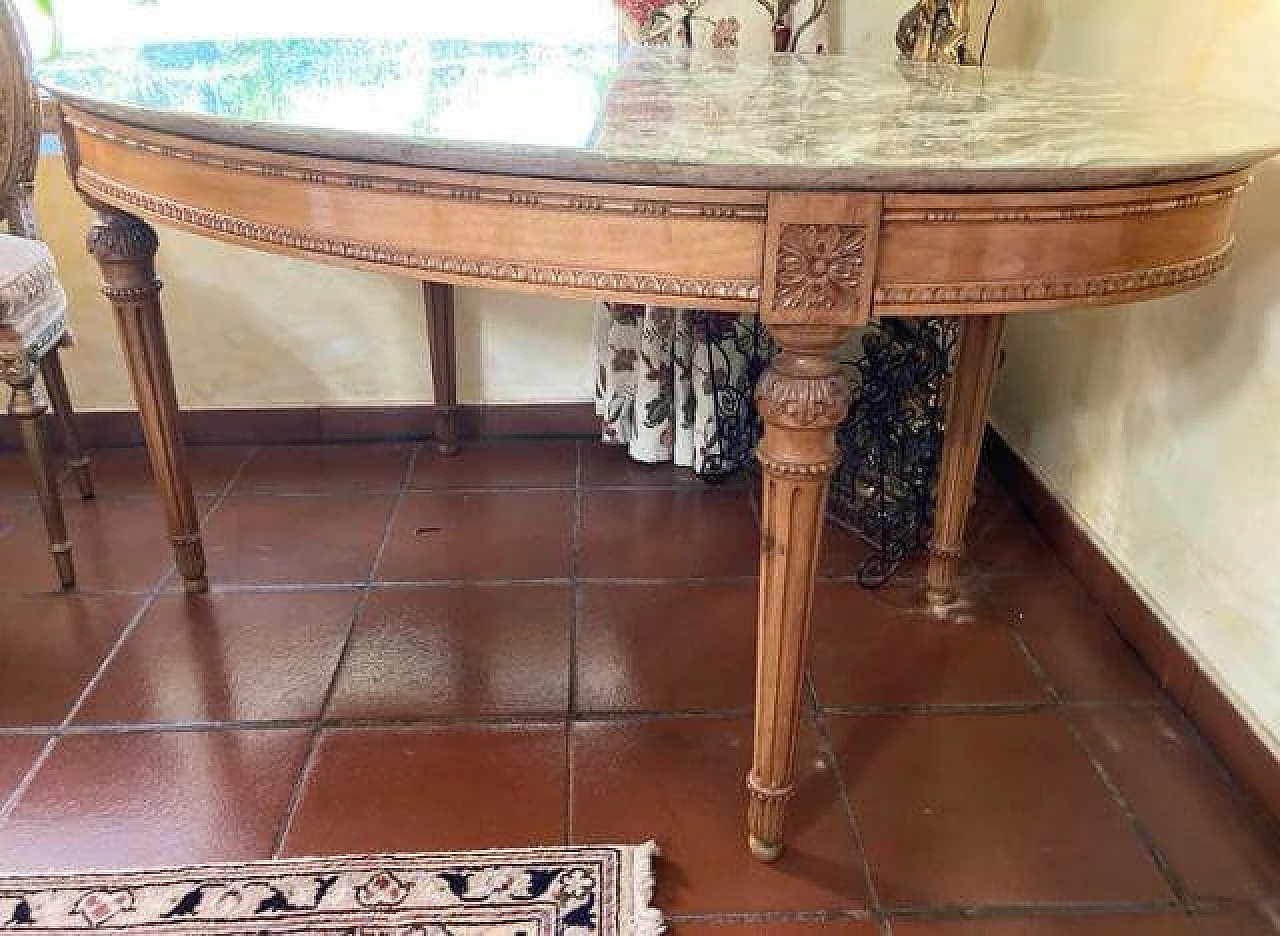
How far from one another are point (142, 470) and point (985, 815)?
1678mm

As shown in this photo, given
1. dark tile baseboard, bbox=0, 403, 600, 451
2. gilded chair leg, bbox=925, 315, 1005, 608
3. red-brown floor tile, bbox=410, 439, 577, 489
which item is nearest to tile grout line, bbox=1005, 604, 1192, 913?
gilded chair leg, bbox=925, 315, 1005, 608

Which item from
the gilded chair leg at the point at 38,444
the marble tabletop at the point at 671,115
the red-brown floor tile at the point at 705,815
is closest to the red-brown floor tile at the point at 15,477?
the gilded chair leg at the point at 38,444

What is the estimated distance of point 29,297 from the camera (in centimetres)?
149

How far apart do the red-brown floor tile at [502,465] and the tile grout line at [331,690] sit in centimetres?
5

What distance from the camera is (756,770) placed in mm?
1137

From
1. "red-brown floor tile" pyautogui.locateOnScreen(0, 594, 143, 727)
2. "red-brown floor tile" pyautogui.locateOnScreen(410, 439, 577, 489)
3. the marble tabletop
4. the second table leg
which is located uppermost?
the marble tabletop

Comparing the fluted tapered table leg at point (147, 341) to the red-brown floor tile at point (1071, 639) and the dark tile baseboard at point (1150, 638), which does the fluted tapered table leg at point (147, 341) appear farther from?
the dark tile baseboard at point (1150, 638)

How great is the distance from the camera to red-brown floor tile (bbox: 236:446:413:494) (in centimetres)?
204

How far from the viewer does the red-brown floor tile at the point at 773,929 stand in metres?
1.10

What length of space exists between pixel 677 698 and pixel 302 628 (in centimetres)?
59

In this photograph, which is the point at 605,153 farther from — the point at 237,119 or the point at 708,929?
the point at 708,929

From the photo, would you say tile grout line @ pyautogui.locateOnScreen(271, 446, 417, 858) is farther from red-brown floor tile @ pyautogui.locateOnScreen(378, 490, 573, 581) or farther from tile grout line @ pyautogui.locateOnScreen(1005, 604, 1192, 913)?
tile grout line @ pyautogui.locateOnScreen(1005, 604, 1192, 913)

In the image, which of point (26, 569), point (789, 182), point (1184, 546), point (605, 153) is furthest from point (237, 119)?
point (1184, 546)

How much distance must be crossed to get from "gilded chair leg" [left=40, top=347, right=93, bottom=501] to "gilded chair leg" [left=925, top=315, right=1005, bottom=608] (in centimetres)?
143
